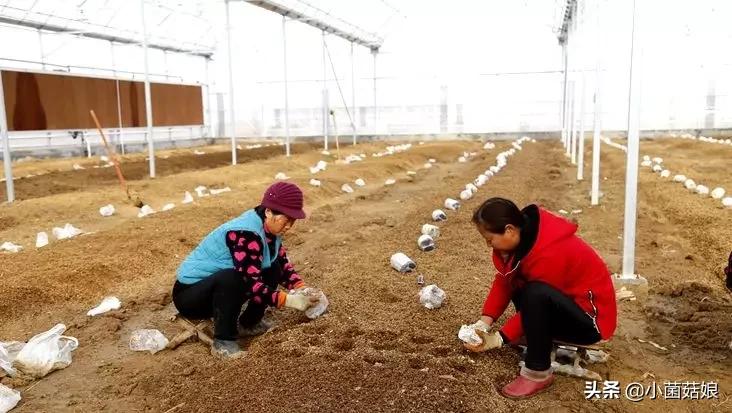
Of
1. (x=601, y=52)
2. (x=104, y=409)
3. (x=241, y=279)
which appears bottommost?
(x=104, y=409)

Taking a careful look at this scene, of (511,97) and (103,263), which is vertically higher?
(511,97)

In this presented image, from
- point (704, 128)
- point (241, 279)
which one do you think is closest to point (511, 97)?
point (704, 128)

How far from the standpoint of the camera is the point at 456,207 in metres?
8.75

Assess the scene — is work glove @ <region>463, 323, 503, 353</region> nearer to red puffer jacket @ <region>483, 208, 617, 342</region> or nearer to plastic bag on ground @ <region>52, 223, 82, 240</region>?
red puffer jacket @ <region>483, 208, 617, 342</region>

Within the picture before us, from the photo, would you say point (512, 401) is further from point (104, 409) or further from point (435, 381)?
point (104, 409)

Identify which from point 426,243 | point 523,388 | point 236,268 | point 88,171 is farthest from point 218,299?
point 88,171

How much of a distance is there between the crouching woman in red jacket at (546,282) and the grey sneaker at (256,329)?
1.79m

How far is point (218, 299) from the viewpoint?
3.67m

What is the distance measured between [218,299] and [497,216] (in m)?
1.82

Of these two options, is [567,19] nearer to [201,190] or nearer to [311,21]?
[311,21]

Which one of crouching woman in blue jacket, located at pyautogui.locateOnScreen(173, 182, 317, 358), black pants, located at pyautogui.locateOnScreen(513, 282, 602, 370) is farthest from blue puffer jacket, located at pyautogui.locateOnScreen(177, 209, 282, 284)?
black pants, located at pyautogui.locateOnScreen(513, 282, 602, 370)

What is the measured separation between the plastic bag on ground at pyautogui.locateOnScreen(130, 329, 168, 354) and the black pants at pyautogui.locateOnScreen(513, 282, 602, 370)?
95.7 inches

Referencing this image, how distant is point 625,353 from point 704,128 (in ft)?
87.5

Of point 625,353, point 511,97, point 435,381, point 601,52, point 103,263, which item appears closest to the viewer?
point 435,381
